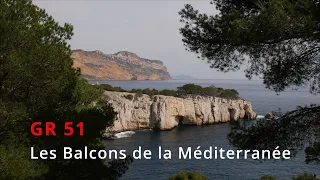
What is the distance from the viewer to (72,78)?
9.64 m

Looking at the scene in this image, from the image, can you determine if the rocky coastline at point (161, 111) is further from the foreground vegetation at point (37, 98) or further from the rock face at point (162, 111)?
the foreground vegetation at point (37, 98)

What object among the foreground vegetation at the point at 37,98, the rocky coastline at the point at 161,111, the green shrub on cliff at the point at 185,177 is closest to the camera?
the foreground vegetation at the point at 37,98

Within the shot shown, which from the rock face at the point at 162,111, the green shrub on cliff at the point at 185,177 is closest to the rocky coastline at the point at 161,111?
the rock face at the point at 162,111

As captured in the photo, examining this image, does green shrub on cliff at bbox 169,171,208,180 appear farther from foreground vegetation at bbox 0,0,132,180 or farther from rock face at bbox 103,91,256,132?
rock face at bbox 103,91,256,132

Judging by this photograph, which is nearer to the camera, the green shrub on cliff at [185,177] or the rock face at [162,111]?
the green shrub on cliff at [185,177]

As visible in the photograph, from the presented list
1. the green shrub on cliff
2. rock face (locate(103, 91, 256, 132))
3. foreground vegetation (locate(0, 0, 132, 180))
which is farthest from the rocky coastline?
foreground vegetation (locate(0, 0, 132, 180))

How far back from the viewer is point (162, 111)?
5272cm

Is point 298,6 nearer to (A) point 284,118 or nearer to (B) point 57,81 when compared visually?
(A) point 284,118

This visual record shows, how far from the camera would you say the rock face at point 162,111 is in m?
51.1

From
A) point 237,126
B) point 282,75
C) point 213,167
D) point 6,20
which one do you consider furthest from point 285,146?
point 213,167

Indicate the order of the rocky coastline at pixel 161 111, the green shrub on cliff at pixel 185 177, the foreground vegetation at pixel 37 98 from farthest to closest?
the rocky coastline at pixel 161 111
the green shrub on cliff at pixel 185 177
the foreground vegetation at pixel 37 98

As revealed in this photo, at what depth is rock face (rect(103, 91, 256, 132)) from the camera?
51.1 m

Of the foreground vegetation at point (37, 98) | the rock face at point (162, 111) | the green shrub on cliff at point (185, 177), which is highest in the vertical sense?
the foreground vegetation at point (37, 98)

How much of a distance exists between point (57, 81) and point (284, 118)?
587cm
